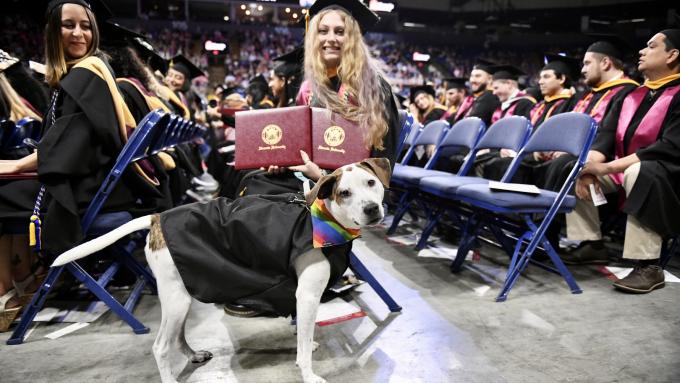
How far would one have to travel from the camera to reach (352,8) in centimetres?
254

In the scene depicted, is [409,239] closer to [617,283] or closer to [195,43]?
[617,283]

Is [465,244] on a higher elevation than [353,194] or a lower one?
lower

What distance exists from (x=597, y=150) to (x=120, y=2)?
22.0 meters

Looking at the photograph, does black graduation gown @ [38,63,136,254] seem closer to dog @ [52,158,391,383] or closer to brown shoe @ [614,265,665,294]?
dog @ [52,158,391,383]

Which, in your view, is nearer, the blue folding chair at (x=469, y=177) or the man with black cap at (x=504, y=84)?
the blue folding chair at (x=469, y=177)

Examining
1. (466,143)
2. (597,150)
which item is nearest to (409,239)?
(466,143)

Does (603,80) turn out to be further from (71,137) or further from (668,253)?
(71,137)

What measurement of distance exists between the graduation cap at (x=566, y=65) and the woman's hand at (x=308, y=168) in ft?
12.9

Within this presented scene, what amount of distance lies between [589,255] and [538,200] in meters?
1.25

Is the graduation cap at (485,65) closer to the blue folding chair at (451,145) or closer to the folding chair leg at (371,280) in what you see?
the blue folding chair at (451,145)

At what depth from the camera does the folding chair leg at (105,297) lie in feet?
7.39

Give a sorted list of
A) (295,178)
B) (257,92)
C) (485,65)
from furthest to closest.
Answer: (257,92) < (485,65) < (295,178)

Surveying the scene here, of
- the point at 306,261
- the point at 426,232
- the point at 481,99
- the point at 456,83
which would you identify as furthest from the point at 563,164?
the point at 456,83

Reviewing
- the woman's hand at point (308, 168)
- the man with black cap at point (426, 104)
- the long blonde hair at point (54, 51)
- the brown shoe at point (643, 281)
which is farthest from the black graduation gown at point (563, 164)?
the long blonde hair at point (54, 51)
